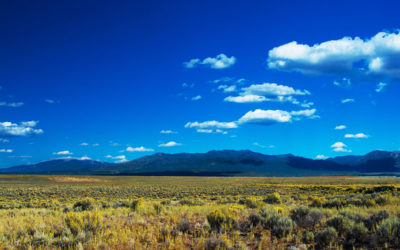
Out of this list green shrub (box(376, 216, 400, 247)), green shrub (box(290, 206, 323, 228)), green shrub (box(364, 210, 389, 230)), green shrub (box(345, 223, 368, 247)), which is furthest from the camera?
green shrub (box(290, 206, 323, 228))

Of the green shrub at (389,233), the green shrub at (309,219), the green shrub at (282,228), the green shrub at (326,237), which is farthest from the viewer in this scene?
the green shrub at (309,219)

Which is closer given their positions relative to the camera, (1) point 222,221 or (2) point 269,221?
(2) point 269,221

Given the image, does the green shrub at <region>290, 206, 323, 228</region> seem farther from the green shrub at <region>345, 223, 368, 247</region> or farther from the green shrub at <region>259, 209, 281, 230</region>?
the green shrub at <region>345, 223, 368, 247</region>

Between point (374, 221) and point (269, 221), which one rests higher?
point (374, 221)

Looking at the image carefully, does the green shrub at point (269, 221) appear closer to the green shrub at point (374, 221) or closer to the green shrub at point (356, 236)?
the green shrub at point (356, 236)

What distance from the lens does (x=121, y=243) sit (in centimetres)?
716

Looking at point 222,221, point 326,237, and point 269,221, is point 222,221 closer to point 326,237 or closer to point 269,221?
point 269,221

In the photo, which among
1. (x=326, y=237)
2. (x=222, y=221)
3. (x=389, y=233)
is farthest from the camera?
(x=222, y=221)

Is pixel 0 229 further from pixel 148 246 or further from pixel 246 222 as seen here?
pixel 246 222

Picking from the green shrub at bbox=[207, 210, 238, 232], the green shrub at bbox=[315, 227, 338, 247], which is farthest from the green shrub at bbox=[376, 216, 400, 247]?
the green shrub at bbox=[207, 210, 238, 232]

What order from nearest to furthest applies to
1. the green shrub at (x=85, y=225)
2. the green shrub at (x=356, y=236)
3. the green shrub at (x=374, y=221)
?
1. the green shrub at (x=356, y=236)
2. the green shrub at (x=374, y=221)
3. the green shrub at (x=85, y=225)

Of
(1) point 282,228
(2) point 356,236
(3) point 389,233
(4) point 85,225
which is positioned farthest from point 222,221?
(3) point 389,233

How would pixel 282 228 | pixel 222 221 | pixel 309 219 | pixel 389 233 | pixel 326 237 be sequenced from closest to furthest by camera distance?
pixel 389 233 → pixel 326 237 → pixel 282 228 → pixel 309 219 → pixel 222 221

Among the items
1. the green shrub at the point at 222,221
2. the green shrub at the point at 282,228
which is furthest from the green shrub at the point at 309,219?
the green shrub at the point at 222,221
